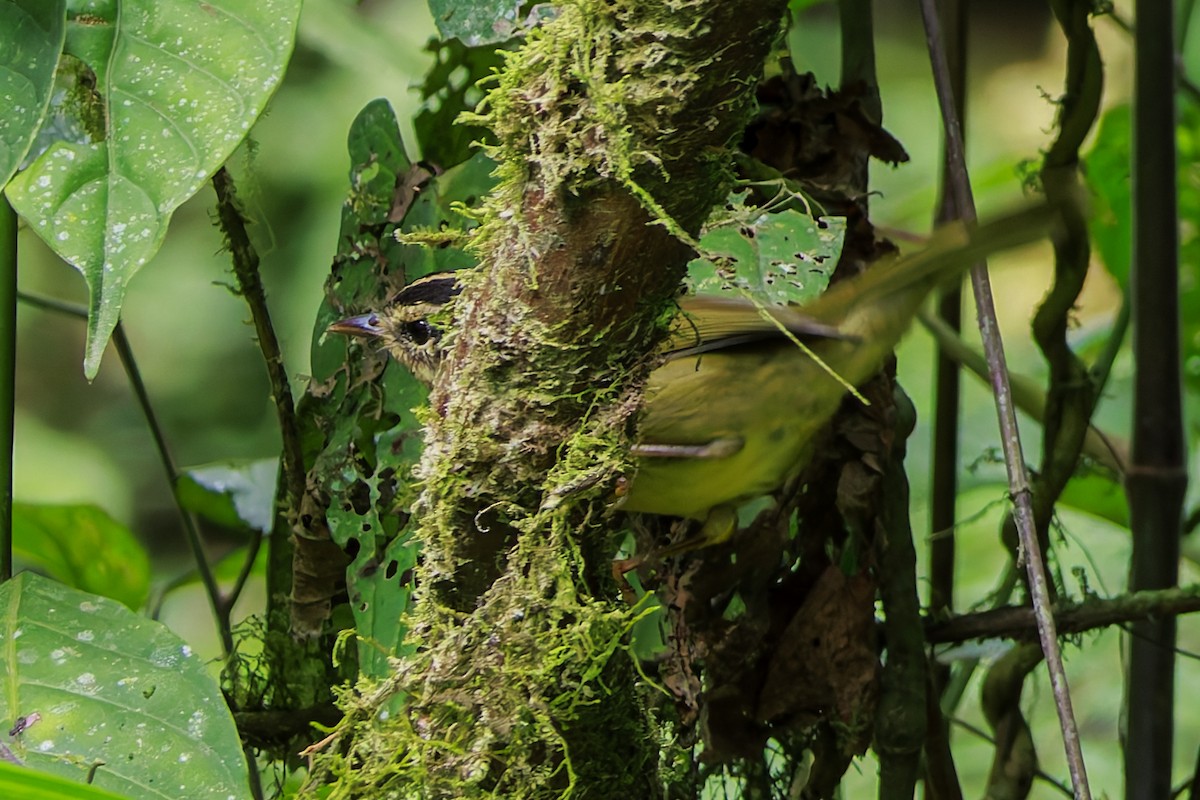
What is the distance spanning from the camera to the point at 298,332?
4.35m

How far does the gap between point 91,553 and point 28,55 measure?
1.51 metres

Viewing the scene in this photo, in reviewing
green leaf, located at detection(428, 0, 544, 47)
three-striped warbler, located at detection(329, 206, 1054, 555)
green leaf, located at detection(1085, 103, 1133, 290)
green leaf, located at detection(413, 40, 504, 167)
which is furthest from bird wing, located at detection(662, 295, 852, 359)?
green leaf, located at detection(1085, 103, 1133, 290)

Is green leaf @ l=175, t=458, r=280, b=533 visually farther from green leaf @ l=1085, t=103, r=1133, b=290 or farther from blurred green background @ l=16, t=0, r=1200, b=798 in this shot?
green leaf @ l=1085, t=103, r=1133, b=290

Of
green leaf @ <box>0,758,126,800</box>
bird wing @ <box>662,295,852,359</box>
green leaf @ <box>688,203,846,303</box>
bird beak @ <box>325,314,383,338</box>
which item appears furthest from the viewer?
bird beak @ <box>325,314,383,338</box>

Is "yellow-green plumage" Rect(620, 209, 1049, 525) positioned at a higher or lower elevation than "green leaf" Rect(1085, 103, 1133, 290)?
lower

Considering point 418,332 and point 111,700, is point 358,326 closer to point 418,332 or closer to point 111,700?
point 418,332

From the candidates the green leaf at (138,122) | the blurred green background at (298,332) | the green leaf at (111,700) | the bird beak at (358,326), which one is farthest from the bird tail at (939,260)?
the blurred green background at (298,332)

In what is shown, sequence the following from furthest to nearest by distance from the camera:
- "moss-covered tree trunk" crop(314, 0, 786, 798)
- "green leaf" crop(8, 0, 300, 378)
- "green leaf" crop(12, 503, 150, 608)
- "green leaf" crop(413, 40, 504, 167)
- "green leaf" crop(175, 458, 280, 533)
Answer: "green leaf" crop(12, 503, 150, 608)
"green leaf" crop(175, 458, 280, 533)
"green leaf" crop(413, 40, 504, 167)
"green leaf" crop(8, 0, 300, 378)
"moss-covered tree trunk" crop(314, 0, 786, 798)

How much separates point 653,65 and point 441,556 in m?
0.53

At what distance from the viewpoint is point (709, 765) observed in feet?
6.91

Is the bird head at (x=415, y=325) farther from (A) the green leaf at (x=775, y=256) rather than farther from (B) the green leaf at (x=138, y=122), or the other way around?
(B) the green leaf at (x=138, y=122)

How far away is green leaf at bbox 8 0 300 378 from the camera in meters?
1.21

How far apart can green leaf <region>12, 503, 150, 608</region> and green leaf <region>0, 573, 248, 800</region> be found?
3.66 feet

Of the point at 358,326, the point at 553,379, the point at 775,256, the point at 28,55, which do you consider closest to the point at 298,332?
the point at 358,326
